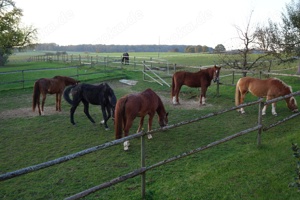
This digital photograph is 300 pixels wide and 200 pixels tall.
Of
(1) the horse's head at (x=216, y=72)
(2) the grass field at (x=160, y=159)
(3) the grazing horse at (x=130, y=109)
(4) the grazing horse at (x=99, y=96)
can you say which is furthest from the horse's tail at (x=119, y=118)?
(1) the horse's head at (x=216, y=72)

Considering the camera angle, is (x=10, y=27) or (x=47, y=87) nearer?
(x=47, y=87)

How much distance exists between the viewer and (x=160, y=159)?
516cm

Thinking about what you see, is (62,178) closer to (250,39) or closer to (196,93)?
(196,93)

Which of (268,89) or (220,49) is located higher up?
(220,49)

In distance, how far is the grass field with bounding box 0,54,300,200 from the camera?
3.69 m

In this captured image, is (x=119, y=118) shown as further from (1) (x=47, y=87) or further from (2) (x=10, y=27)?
(2) (x=10, y=27)

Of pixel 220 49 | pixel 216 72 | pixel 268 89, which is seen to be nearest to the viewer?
pixel 268 89

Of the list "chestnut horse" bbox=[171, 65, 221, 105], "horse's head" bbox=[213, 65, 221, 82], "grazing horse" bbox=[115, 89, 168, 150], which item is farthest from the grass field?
"horse's head" bbox=[213, 65, 221, 82]

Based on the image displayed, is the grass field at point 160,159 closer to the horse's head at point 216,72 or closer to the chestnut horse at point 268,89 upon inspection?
the chestnut horse at point 268,89

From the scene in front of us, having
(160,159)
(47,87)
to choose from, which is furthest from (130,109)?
(47,87)

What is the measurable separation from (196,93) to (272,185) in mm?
8467

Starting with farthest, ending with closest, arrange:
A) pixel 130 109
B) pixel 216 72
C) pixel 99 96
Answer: pixel 216 72
pixel 99 96
pixel 130 109

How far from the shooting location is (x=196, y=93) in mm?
11906

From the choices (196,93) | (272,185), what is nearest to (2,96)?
(196,93)
